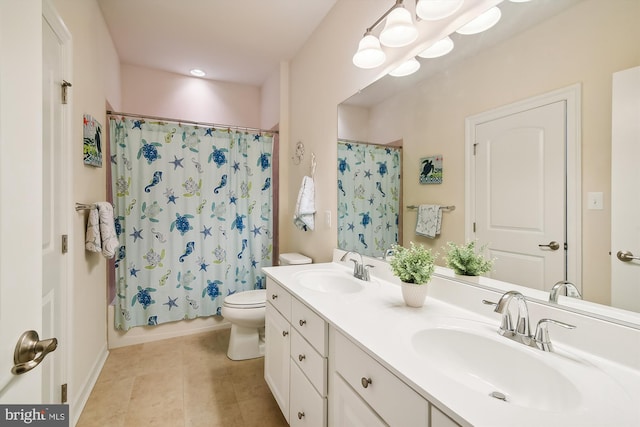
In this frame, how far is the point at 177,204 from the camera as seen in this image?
8.61 feet

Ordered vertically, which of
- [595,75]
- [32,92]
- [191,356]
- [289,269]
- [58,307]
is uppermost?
[595,75]

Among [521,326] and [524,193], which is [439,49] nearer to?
[524,193]

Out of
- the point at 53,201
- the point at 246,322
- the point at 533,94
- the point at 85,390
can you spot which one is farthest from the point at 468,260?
the point at 85,390

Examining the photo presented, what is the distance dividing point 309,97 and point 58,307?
2.15m

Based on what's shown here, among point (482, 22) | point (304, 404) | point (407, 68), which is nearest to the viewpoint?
point (482, 22)

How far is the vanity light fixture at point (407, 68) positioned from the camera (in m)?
1.44

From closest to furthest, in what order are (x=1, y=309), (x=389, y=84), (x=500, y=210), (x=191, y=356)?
(x=1, y=309) → (x=500, y=210) → (x=389, y=84) → (x=191, y=356)

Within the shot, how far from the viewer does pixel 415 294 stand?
1162 mm

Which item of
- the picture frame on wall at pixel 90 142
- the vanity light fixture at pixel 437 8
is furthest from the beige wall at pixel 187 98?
the vanity light fixture at pixel 437 8

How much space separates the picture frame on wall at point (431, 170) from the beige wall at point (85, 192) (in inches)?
70.5

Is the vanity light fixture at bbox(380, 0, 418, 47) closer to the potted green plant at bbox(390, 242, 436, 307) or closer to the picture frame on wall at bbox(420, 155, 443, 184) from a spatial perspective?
the picture frame on wall at bbox(420, 155, 443, 184)

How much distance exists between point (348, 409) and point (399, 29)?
1.53 meters

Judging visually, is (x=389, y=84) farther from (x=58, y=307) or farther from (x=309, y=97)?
(x=58, y=307)

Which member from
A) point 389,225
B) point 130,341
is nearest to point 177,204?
point 130,341
